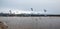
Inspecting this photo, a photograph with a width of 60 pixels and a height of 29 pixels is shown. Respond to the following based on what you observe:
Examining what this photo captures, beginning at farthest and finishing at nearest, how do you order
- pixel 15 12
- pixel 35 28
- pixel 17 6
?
pixel 17 6 < pixel 15 12 < pixel 35 28

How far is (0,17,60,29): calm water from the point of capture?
242 centimetres

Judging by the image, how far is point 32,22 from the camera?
2654 mm

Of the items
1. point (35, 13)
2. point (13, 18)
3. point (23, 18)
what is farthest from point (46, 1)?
point (13, 18)

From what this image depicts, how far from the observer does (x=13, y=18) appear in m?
2.79

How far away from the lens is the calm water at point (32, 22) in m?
2.42

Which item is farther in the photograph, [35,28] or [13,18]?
[13,18]

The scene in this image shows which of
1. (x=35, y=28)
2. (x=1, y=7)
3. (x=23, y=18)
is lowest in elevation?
(x=35, y=28)

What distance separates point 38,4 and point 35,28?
24.9 inches

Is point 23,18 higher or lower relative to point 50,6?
lower

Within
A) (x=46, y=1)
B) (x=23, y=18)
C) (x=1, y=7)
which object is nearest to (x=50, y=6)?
(x=46, y=1)

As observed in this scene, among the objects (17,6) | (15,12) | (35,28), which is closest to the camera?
(35,28)

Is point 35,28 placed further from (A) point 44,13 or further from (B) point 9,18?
(B) point 9,18

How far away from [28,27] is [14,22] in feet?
1.33

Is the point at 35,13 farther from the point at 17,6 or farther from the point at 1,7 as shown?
the point at 1,7
